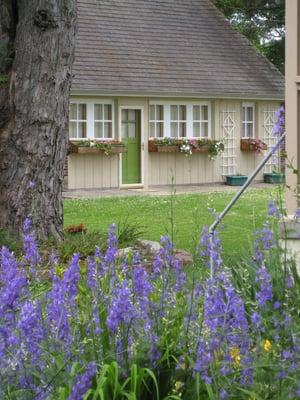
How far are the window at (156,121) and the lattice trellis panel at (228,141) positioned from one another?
236 centimetres

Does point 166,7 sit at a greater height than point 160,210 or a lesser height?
greater

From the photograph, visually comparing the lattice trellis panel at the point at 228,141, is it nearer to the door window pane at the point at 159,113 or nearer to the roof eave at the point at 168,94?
the roof eave at the point at 168,94

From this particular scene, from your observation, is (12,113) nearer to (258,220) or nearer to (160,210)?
(258,220)

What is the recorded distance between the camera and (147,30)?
28469mm

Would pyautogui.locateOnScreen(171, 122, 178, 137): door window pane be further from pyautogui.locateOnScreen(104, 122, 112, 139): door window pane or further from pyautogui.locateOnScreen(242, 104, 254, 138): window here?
pyautogui.locateOnScreen(242, 104, 254, 138): window

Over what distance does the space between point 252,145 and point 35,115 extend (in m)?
19.4

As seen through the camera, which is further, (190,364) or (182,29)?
(182,29)

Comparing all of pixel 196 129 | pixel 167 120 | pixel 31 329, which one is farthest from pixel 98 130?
pixel 31 329

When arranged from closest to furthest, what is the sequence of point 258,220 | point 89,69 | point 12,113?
point 12,113 < point 258,220 < point 89,69

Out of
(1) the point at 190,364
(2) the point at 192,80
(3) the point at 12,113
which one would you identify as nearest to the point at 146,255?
(3) the point at 12,113

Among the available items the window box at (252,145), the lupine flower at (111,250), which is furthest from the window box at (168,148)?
the lupine flower at (111,250)

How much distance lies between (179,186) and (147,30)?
5062 mm

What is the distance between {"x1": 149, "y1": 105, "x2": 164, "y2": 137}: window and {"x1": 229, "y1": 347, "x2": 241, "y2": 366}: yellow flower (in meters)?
23.0

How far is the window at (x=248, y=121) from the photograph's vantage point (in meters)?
29.3
